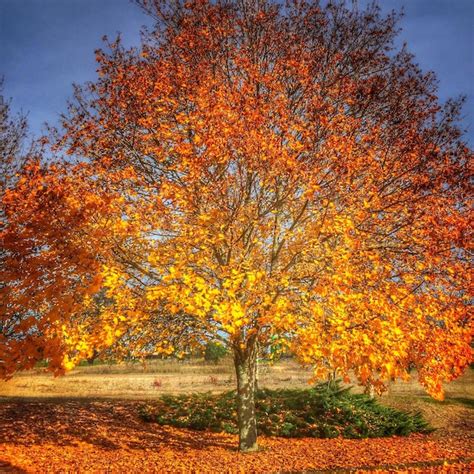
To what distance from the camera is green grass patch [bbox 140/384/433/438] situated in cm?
1630

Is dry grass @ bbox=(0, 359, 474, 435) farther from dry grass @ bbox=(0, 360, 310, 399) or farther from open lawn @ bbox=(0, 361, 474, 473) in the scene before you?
open lawn @ bbox=(0, 361, 474, 473)

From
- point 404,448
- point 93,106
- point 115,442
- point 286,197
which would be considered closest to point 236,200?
point 286,197

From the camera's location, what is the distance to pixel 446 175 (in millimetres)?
14766

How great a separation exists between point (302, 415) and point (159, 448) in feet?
20.3

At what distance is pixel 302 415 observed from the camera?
1730cm

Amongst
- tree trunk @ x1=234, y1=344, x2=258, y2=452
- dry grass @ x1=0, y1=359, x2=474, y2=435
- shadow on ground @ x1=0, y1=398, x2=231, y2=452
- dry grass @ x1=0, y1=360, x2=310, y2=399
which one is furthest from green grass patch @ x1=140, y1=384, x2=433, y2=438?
dry grass @ x1=0, y1=360, x2=310, y2=399

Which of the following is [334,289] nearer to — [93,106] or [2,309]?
[2,309]

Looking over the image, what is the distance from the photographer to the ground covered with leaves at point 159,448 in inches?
439

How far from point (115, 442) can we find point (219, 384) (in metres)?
13.9

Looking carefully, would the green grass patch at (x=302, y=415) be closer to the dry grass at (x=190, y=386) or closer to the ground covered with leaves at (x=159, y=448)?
the ground covered with leaves at (x=159, y=448)

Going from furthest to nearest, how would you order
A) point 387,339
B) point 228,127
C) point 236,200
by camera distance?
1. point 236,200
2. point 228,127
3. point 387,339

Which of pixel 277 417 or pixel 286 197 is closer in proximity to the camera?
pixel 286 197

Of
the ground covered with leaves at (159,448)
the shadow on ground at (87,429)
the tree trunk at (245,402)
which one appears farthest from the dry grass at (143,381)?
the tree trunk at (245,402)

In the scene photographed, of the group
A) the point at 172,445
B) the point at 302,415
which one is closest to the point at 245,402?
the point at 172,445
